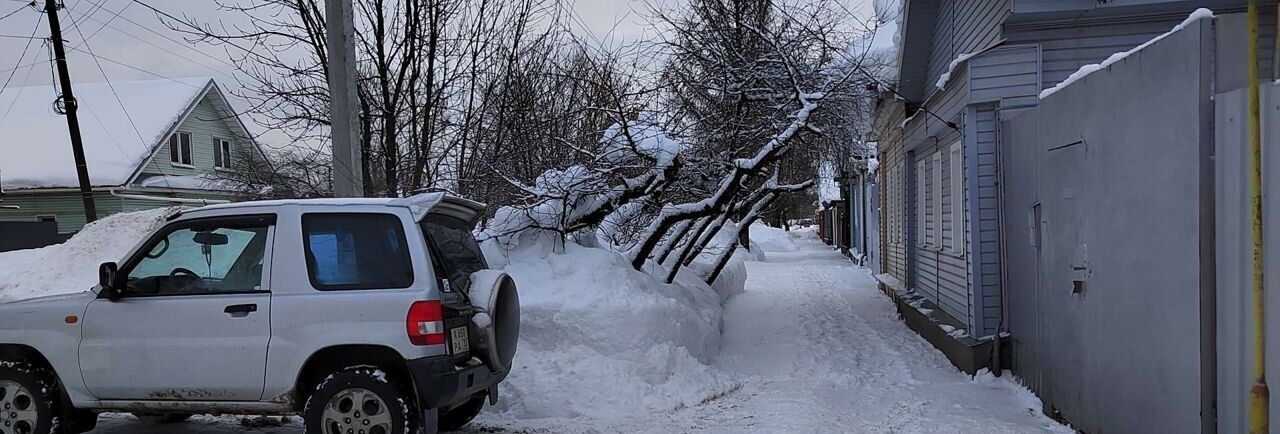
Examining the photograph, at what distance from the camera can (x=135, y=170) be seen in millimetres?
26641

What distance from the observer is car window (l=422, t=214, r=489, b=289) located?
5953mm

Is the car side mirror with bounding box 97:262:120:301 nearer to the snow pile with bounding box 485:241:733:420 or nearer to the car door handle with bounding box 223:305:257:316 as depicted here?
the car door handle with bounding box 223:305:257:316

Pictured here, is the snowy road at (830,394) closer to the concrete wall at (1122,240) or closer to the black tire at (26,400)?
the concrete wall at (1122,240)

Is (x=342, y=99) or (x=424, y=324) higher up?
(x=342, y=99)

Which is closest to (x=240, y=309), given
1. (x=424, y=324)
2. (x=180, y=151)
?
(x=424, y=324)

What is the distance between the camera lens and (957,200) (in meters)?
10.6

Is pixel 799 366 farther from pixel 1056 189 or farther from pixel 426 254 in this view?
pixel 426 254

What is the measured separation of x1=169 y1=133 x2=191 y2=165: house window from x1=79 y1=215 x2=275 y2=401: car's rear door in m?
25.2

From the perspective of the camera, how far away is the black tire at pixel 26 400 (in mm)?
5906

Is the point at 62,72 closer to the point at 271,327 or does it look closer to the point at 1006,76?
the point at 271,327

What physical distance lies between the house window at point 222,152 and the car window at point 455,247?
27.2m

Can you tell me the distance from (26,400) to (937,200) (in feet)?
34.0

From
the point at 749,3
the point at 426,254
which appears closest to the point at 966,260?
the point at 749,3

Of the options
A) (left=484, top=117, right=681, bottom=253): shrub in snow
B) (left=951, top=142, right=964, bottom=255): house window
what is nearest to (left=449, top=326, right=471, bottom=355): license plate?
(left=484, top=117, right=681, bottom=253): shrub in snow
